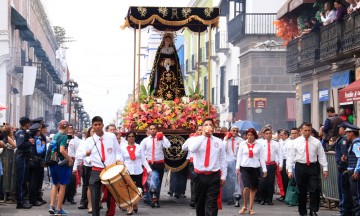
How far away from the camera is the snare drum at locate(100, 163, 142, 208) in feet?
44.1

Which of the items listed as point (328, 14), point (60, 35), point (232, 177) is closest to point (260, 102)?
point (328, 14)

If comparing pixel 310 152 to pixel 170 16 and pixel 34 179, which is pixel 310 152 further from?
pixel 34 179

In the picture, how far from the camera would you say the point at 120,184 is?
44.4 feet

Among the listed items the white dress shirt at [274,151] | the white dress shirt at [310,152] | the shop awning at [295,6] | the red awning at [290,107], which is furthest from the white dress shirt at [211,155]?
the red awning at [290,107]

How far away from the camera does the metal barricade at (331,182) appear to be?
1752 cm

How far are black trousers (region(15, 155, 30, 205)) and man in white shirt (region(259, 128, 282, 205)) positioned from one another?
5492 mm

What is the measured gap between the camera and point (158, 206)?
1848cm

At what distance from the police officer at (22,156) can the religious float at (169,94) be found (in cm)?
284

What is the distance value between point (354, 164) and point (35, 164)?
670 centimetres

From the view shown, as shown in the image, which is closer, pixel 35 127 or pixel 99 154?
pixel 99 154

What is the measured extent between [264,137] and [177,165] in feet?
7.68

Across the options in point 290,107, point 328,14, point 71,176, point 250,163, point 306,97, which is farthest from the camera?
point 290,107

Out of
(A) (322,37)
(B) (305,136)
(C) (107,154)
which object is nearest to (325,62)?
(A) (322,37)

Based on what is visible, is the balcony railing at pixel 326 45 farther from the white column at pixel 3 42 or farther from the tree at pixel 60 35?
the tree at pixel 60 35
